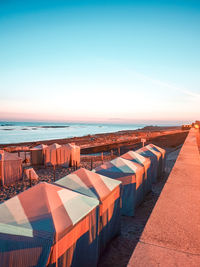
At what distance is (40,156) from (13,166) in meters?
5.48

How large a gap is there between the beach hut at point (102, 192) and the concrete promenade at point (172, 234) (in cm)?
237

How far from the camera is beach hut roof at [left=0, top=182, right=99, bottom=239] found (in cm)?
310

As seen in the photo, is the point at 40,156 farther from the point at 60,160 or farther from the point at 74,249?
the point at 74,249

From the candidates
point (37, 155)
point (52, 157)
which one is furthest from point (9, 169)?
point (37, 155)

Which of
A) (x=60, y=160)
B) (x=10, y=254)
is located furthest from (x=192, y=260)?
(x=60, y=160)

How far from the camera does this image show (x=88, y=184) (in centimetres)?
531

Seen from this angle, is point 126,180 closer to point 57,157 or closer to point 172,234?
point 172,234

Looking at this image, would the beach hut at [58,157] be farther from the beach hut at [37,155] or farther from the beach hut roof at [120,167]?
the beach hut roof at [120,167]

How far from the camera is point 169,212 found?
2.37 metres

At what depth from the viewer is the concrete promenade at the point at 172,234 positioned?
4.94ft

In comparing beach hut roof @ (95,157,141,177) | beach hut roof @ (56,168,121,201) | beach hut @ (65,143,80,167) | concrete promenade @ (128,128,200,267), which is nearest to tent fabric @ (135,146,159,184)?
beach hut roof @ (95,157,141,177)

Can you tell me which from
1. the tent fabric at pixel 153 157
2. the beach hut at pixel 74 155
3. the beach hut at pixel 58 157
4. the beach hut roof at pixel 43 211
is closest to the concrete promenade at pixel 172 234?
the beach hut roof at pixel 43 211

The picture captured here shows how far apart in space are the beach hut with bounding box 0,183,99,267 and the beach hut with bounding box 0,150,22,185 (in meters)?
9.44

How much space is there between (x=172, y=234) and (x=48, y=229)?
207 cm
